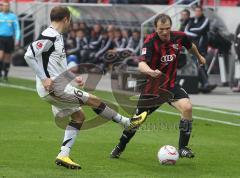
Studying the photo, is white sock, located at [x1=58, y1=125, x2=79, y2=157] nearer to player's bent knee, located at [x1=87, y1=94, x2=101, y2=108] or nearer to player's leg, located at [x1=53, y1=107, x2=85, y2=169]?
player's leg, located at [x1=53, y1=107, x2=85, y2=169]

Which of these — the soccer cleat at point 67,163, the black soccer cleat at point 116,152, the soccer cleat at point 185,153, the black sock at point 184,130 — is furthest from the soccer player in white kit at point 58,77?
the soccer cleat at point 185,153

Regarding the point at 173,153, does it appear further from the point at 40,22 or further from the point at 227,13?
the point at 40,22

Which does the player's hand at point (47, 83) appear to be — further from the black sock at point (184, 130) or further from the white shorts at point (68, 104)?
the black sock at point (184, 130)

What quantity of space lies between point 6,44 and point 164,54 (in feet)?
45.7

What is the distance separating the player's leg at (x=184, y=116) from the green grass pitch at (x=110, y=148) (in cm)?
15

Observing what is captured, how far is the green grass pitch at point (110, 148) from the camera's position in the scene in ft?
35.7

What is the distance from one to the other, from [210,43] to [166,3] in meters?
4.90

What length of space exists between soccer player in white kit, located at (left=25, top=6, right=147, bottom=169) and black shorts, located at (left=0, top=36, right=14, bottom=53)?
1404 cm

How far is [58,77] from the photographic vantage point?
438 inches

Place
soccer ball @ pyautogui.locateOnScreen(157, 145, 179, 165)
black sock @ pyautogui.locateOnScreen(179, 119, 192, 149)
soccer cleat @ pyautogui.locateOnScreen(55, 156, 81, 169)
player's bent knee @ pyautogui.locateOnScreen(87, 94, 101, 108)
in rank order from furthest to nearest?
1. black sock @ pyautogui.locateOnScreen(179, 119, 192, 149)
2. soccer ball @ pyautogui.locateOnScreen(157, 145, 179, 165)
3. player's bent knee @ pyautogui.locateOnScreen(87, 94, 101, 108)
4. soccer cleat @ pyautogui.locateOnScreen(55, 156, 81, 169)

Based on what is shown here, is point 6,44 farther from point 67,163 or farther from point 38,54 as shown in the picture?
point 67,163

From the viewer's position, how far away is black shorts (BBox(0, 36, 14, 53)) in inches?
989

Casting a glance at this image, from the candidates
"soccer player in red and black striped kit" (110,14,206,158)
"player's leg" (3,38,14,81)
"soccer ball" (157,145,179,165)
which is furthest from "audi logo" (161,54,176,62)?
"player's leg" (3,38,14,81)

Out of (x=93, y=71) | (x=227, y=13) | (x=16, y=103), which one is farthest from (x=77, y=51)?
(x=16, y=103)
